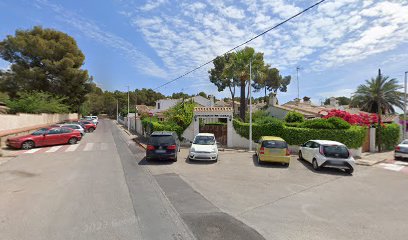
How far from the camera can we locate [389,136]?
75.8 feet

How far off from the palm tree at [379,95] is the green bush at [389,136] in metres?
12.7

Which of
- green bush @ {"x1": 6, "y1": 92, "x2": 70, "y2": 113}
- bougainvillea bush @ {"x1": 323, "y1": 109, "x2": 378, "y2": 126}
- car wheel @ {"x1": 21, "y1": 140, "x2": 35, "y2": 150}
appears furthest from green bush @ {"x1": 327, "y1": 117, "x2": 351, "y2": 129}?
green bush @ {"x1": 6, "y1": 92, "x2": 70, "y2": 113}

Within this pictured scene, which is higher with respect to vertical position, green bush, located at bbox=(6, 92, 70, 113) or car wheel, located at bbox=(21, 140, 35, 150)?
green bush, located at bbox=(6, 92, 70, 113)

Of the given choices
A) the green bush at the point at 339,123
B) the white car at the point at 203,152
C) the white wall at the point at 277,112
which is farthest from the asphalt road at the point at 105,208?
the white wall at the point at 277,112

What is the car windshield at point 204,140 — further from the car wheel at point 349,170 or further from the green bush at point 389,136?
the green bush at point 389,136

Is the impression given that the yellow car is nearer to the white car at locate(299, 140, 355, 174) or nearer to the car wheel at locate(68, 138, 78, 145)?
the white car at locate(299, 140, 355, 174)

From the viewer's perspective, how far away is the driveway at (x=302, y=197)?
5797 mm

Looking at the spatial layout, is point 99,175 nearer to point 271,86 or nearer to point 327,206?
point 327,206

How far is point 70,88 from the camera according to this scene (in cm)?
4128

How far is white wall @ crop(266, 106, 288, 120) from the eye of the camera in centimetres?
3258

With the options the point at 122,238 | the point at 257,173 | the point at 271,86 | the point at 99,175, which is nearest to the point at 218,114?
the point at 257,173

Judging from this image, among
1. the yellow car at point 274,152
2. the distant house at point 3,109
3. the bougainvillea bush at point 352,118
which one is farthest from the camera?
the distant house at point 3,109

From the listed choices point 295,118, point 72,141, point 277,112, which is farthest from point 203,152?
point 277,112

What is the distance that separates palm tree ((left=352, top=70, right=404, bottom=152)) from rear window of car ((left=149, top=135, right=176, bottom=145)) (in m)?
34.0
